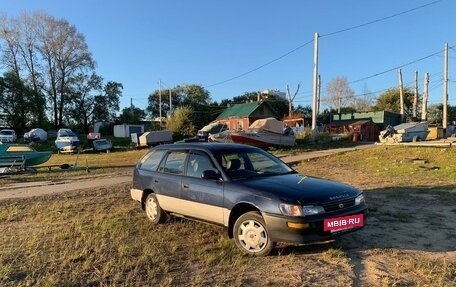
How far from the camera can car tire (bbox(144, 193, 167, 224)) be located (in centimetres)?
767

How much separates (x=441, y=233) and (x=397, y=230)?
25.0 inches

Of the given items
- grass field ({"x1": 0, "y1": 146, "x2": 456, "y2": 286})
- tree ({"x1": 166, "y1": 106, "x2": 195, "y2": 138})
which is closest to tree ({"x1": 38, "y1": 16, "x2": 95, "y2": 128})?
tree ({"x1": 166, "y1": 106, "x2": 195, "y2": 138})

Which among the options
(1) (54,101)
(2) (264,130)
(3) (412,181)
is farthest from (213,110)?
(3) (412,181)

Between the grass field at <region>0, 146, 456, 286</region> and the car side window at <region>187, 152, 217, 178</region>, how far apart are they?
0.99 metres

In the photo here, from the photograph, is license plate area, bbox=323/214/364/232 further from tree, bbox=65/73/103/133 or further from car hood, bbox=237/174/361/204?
tree, bbox=65/73/103/133

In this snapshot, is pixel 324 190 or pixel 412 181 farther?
pixel 412 181

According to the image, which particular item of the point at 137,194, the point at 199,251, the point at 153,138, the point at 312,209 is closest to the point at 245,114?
the point at 153,138

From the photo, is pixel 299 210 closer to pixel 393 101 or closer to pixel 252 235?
pixel 252 235

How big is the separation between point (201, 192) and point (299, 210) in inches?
70.8

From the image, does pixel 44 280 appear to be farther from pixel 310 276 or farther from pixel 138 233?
pixel 310 276

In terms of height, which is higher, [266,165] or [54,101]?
[54,101]

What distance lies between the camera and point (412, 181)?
12383 millimetres

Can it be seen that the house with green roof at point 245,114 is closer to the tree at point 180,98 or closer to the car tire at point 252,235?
the tree at point 180,98

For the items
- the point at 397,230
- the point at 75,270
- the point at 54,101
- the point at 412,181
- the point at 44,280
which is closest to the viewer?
the point at 44,280
